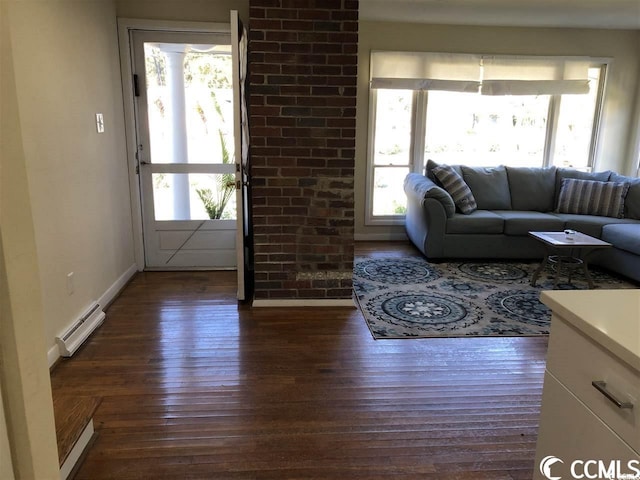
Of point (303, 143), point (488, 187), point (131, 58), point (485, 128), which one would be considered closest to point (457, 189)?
point (488, 187)

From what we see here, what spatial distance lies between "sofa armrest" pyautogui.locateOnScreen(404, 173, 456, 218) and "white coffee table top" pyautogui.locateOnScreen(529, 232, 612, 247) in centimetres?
80

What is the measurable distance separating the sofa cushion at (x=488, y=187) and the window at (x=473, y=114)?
443 mm

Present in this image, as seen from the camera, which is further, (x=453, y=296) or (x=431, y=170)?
(x=431, y=170)

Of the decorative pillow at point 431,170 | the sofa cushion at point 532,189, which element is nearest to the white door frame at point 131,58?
the decorative pillow at point 431,170

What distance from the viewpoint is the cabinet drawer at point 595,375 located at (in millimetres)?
928

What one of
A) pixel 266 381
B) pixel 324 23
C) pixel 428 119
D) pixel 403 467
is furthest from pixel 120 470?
pixel 428 119

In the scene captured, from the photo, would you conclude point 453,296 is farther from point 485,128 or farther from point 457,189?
point 485,128

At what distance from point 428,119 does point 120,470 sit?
4484 millimetres

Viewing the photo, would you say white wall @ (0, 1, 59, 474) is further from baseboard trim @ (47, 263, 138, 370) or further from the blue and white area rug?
the blue and white area rug

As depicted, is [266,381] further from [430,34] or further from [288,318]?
[430,34]

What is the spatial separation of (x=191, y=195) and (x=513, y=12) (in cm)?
337

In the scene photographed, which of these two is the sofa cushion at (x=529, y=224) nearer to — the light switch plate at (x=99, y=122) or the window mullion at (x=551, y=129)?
the window mullion at (x=551, y=129)

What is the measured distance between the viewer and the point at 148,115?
12.6 feet

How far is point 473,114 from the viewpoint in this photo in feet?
16.9
